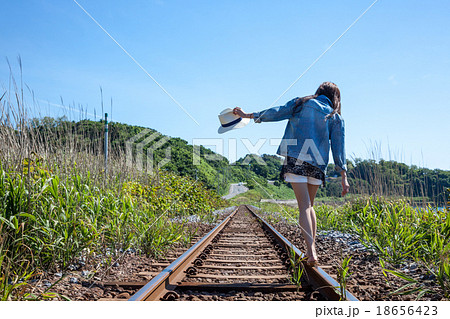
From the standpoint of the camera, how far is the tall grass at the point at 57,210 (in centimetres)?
272

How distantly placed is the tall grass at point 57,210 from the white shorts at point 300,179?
1.81m

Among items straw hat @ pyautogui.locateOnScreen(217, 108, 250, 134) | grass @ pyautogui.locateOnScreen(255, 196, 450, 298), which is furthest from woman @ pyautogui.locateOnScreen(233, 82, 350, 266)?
grass @ pyautogui.locateOnScreen(255, 196, 450, 298)

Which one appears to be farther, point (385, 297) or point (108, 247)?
point (108, 247)

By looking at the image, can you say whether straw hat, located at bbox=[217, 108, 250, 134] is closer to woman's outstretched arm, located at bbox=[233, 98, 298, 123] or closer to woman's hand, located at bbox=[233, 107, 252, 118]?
woman's hand, located at bbox=[233, 107, 252, 118]

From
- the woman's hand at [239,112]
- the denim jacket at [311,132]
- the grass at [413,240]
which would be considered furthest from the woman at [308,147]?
the grass at [413,240]

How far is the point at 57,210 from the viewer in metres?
3.07

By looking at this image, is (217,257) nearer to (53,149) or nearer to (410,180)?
(53,149)

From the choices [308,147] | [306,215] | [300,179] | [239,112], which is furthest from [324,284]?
[239,112]

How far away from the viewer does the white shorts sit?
3.06 metres

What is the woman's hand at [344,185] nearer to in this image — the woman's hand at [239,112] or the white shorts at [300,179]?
the white shorts at [300,179]

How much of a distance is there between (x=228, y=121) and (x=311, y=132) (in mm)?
937

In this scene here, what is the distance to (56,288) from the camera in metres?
2.52

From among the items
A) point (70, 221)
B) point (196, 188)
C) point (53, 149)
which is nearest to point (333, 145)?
point (70, 221)
